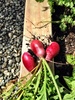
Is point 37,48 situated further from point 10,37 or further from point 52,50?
point 10,37

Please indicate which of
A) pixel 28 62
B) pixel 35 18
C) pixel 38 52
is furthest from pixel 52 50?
pixel 35 18

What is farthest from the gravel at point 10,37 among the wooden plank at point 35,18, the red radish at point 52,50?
the red radish at point 52,50

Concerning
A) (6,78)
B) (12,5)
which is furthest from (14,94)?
(12,5)

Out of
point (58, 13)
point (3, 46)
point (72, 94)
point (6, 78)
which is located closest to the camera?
point (72, 94)

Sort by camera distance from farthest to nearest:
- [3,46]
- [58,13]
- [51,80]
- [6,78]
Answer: [58,13]
[3,46]
[6,78]
[51,80]

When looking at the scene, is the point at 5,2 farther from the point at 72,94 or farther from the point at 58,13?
the point at 72,94
